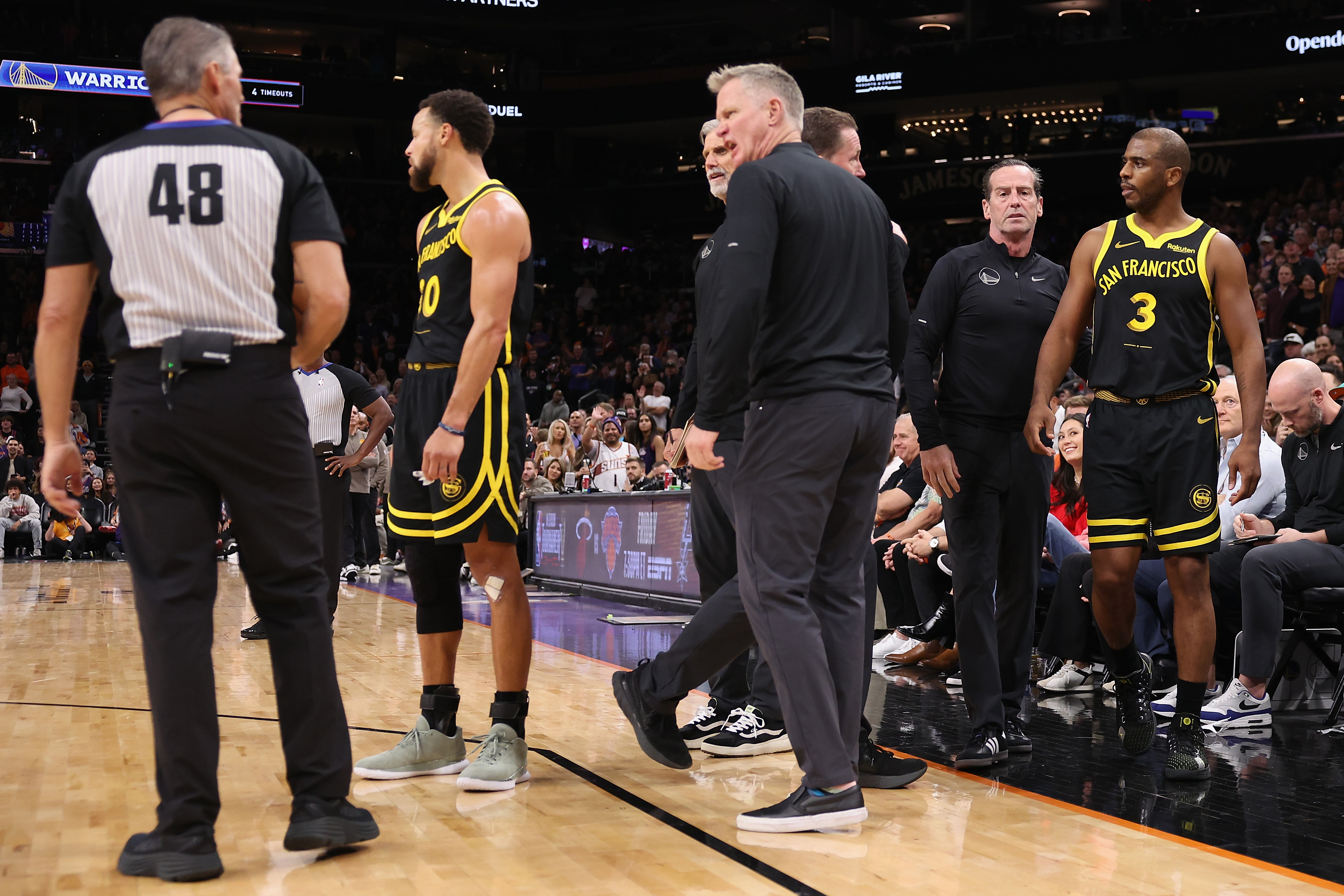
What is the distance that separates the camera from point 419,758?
374cm

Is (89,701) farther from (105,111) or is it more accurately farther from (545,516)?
(105,111)

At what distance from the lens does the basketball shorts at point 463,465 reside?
365 centimetres

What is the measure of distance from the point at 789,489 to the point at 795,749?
67 centimetres

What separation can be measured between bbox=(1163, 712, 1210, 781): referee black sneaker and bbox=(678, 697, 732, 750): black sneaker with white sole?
1455 mm

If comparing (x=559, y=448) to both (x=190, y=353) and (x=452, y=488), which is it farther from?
(x=190, y=353)

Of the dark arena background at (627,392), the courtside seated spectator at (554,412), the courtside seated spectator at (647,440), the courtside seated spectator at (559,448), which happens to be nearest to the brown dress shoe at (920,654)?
the dark arena background at (627,392)

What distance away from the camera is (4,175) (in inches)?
1056

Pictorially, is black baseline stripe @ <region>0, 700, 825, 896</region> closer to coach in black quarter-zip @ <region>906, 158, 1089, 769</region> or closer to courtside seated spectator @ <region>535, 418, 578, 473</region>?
coach in black quarter-zip @ <region>906, 158, 1089, 769</region>

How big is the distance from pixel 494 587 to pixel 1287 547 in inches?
124

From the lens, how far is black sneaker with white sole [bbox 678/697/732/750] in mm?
4336

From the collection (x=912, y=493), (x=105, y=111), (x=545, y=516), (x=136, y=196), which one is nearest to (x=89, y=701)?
(x=136, y=196)

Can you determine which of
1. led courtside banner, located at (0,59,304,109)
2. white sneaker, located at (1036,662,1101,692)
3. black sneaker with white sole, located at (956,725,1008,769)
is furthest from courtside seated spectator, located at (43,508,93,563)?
black sneaker with white sole, located at (956,725,1008,769)

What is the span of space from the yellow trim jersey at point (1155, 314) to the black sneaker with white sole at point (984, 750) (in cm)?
122

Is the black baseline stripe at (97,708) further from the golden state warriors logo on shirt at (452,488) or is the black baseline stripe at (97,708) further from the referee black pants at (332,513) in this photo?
the referee black pants at (332,513)
